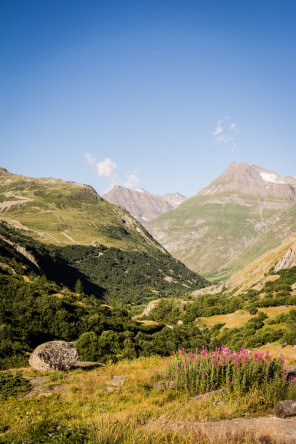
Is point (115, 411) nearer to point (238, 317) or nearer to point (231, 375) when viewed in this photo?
point (231, 375)

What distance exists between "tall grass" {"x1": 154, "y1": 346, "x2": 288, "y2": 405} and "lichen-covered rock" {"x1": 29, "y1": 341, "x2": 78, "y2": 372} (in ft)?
28.8

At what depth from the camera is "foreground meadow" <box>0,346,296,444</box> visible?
6.01m

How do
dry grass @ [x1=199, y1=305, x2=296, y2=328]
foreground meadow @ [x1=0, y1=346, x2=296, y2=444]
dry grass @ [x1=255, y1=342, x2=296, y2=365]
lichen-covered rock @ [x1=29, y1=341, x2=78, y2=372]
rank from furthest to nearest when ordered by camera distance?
dry grass @ [x1=199, y1=305, x2=296, y2=328]
dry grass @ [x1=255, y1=342, x2=296, y2=365]
lichen-covered rock @ [x1=29, y1=341, x2=78, y2=372]
foreground meadow @ [x1=0, y1=346, x2=296, y2=444]

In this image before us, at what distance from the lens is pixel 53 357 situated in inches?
684

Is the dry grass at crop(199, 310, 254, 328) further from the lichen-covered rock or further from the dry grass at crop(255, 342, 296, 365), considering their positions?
the lichen-covered rock

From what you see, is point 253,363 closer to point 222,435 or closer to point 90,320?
point 222,435

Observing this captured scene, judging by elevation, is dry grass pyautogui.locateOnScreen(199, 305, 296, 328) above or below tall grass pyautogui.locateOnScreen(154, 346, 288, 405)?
below

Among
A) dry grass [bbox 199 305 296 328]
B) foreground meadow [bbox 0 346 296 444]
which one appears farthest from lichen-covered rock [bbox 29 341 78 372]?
dry grass [bbox 199 305 296 328]

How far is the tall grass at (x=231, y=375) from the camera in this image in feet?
31.3

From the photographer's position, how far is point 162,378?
12766 mm

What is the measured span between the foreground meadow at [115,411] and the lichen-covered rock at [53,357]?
1230mm

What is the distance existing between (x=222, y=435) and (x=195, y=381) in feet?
17.9

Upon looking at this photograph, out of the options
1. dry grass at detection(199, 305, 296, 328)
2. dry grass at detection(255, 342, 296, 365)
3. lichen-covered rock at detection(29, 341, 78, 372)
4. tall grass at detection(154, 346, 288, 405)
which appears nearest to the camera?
tall grass at detection(154, 346, 288, 405)

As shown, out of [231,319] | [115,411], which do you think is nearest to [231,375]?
[115,411]
